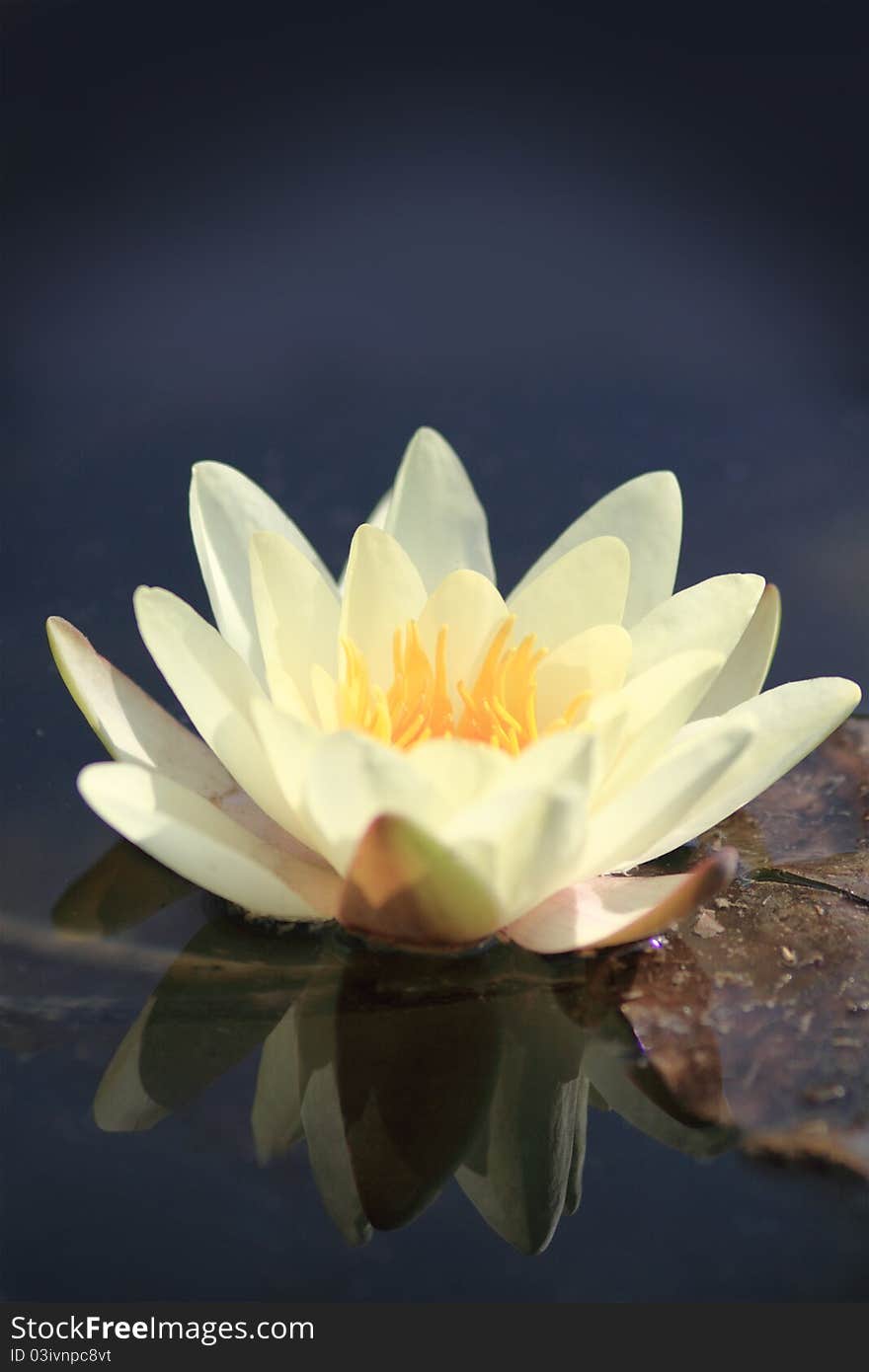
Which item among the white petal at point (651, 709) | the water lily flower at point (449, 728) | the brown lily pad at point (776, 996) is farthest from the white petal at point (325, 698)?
the brown lily pad at point (776, 996)

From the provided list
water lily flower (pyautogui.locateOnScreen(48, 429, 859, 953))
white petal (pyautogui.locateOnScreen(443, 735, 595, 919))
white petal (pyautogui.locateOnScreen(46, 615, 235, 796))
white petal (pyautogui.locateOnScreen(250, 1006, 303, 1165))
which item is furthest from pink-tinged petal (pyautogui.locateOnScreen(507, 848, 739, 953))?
white petal (pyautogui.locateOnScreen(46, 615, 235, 796))

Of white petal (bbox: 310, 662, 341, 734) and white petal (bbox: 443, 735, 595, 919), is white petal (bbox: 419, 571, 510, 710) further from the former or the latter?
white petal (bbox: 443, 735, 595, 919)

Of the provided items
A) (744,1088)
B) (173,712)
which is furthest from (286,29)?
(744,1088)

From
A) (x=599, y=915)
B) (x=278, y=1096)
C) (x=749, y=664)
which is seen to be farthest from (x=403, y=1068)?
(x=749, y=664)

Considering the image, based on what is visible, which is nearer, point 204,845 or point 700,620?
point 204,845

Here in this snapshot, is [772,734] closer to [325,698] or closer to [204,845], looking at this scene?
[325,698]

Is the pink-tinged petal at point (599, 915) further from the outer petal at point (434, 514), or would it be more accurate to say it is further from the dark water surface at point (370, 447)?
the outer petal at point (434, 514)
